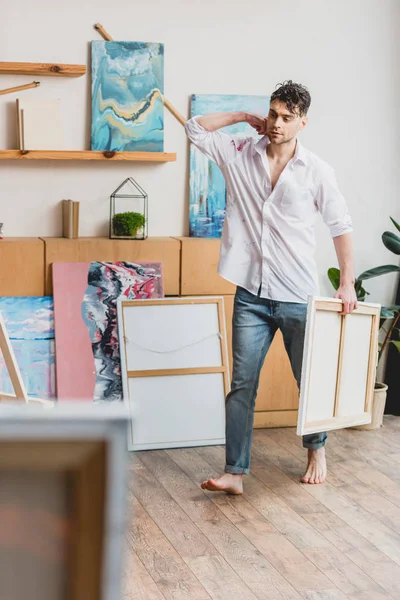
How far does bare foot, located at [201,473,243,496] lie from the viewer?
3.33 metres

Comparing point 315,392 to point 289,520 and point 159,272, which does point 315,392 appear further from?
point 159,272

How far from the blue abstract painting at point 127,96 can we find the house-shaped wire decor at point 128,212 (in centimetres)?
21

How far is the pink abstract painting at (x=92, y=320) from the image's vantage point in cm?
392

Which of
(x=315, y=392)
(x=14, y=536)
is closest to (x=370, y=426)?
(x=315, y=392)

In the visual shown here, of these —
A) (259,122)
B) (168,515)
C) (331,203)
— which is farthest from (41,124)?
(168,515)

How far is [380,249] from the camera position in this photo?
4.66 meters

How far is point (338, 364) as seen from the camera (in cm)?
332

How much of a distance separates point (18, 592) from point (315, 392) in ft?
8.65

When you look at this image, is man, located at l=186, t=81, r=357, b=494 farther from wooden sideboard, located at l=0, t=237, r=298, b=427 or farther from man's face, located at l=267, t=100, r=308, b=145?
wooden sideboard, located at l=0, t=237, r=298, b=427

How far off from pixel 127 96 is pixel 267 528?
83.7 inches

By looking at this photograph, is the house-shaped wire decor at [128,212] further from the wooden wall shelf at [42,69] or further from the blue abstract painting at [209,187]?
the wooden wall shelf at [42,69]

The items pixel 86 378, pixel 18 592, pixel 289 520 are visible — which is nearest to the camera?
pixel 18 592

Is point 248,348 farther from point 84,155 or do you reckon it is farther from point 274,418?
point 84,155

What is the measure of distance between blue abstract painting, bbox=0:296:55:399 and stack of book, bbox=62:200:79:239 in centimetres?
33
